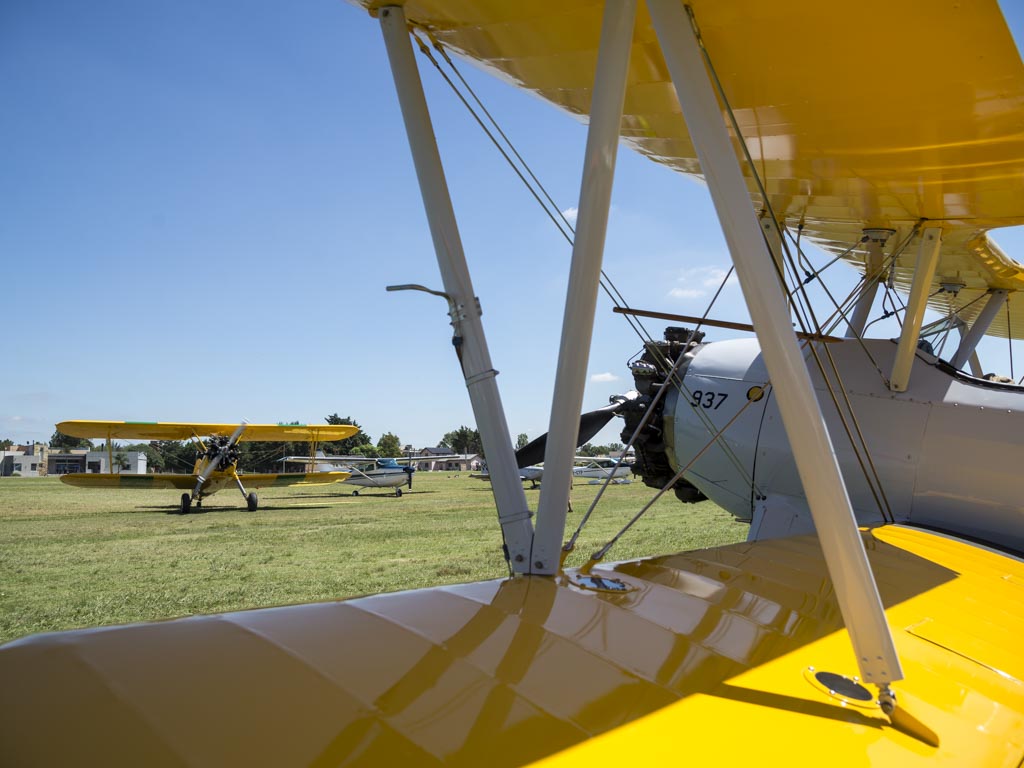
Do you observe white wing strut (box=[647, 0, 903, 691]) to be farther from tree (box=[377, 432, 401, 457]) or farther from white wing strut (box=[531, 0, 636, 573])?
tree (box=[377, 432, 401, 457])

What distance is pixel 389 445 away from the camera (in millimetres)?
82062

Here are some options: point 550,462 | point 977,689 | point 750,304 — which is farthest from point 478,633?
point 977,689

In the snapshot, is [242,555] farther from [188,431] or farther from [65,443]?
[65,443]

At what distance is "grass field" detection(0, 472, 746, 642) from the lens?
5941mm

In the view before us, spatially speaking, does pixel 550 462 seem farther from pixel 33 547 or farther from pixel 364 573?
pixel 33 547

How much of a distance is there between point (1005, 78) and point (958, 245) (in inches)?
123

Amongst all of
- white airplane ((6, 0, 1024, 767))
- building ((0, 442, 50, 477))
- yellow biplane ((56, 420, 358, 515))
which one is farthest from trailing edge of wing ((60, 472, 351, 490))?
building ((0, 442, 50, 477))

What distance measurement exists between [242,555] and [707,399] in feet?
22.4

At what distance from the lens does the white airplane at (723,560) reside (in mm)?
1189

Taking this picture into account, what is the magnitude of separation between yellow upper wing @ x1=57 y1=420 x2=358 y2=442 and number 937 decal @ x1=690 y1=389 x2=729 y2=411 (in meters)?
20.8

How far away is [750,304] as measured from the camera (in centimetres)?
174

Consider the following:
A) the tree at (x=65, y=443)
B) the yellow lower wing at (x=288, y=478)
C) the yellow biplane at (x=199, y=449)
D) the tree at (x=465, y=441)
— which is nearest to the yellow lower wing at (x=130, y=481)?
the yellow biplane at (x=199, y=449)

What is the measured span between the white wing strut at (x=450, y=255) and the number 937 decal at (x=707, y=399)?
2.61 m

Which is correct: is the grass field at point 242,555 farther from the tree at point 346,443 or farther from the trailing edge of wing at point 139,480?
the tree at point 346,443
